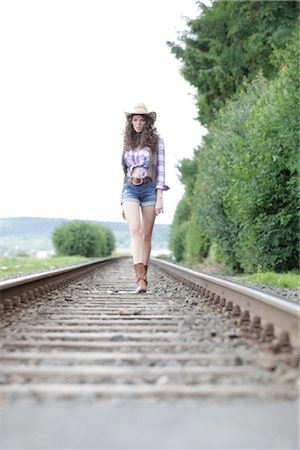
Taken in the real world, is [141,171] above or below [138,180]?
above

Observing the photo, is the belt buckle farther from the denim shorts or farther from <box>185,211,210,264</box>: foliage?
<box>185,211,210,264</box>: foliage

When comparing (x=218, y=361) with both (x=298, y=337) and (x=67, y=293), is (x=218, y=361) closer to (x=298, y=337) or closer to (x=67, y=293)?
(x=298, y=337)

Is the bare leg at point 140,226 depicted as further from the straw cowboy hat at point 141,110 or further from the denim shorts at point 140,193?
the straw cowboy hat at point 141,110

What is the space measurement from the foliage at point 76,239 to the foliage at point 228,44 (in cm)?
2817

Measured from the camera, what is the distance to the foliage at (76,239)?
55.2 m

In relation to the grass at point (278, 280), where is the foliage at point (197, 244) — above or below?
above

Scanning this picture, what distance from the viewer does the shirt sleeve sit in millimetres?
6543

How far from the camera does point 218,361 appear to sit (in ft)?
10.6

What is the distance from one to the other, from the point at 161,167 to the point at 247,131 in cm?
874

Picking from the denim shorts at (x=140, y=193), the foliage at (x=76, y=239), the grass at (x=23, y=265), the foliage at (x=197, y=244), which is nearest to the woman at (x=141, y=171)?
the denim shorts at (x=140, y=193)

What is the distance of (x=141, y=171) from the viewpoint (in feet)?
21.6

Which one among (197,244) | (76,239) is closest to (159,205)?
(197,244)

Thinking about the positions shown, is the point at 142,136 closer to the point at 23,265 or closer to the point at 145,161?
the point at 145,161

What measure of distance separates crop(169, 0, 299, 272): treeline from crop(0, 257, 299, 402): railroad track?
6830mm
